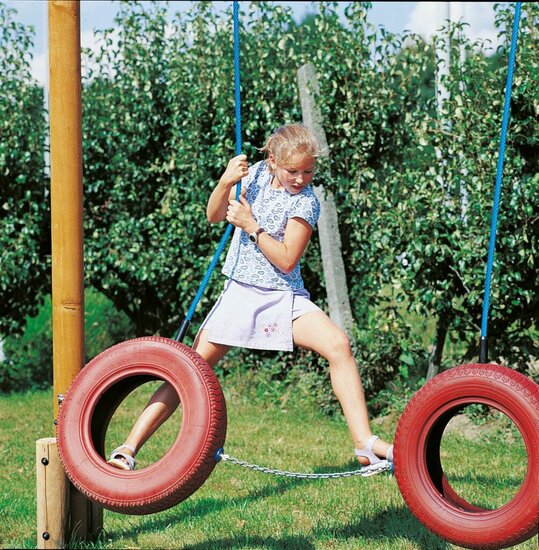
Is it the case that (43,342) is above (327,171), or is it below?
below

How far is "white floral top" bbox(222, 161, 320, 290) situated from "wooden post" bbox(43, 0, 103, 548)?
644mm

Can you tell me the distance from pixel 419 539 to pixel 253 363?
3.28 meters

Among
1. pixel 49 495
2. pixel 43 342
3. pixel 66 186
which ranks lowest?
pixel 43 342

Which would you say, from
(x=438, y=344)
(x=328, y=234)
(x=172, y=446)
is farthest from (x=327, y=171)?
(x=172, y=446)

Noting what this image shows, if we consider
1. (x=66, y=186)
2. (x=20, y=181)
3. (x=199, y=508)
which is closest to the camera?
(x=66, y=186)

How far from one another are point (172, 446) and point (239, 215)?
3.10ft

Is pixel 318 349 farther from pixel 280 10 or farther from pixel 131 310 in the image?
pixel 131 310

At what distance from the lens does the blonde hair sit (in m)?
3.55

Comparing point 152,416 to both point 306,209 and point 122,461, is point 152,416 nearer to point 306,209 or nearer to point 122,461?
point 122,461

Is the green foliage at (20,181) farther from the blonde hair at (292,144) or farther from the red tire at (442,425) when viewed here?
the red tire at (442,425)

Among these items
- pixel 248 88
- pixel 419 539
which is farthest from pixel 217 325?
pixel 248 88

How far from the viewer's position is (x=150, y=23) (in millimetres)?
6922

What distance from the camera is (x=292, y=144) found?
355 cm

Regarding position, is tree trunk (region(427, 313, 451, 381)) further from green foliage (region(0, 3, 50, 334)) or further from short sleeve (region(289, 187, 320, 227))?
green foliage (region(0, 3, 50, 334))
